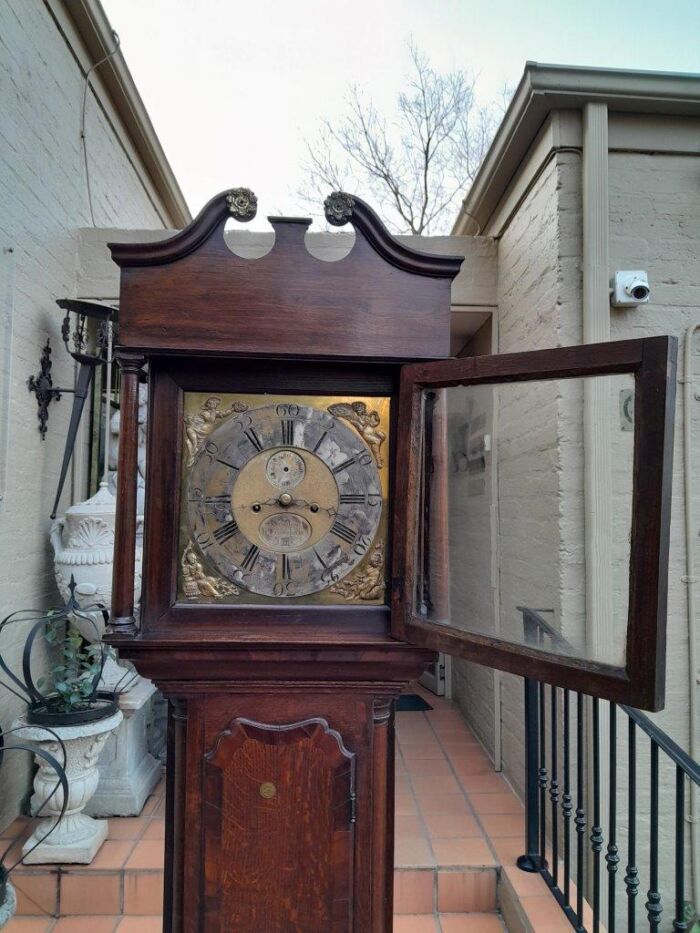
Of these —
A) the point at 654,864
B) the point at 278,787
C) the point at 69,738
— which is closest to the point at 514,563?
the point at 654,864

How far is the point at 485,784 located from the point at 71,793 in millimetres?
1845

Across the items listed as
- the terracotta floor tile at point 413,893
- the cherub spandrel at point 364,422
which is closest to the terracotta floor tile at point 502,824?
the terracotta floor tile at point 413,893

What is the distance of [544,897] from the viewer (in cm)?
202

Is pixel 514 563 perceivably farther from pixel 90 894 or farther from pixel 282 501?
pixel 90 894

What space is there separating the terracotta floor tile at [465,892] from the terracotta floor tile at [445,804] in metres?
0.39

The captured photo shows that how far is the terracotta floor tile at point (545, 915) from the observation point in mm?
1874

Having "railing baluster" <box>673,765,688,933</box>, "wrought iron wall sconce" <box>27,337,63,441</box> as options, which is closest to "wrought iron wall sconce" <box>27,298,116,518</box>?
"wrought iron wall sconce" <box>27,337,63,441</box>

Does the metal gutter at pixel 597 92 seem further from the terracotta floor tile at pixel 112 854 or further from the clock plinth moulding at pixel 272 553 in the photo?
the terracotta floor tile at pixel 112 854

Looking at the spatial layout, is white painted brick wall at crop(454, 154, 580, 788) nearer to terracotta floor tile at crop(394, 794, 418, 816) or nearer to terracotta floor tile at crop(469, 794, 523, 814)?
terracotta floor tile at crop(469, 794, 523, 814)

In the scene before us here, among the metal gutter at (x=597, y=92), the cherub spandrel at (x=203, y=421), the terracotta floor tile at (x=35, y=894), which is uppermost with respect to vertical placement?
the metal gutter at (x=597, y=92)

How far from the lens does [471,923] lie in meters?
2.10

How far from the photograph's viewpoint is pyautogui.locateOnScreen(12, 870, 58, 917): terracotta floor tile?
2.11 meters

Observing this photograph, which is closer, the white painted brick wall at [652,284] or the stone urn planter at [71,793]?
the stone urn planter at [71,793]

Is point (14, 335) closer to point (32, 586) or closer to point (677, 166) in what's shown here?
point (32, 586)
